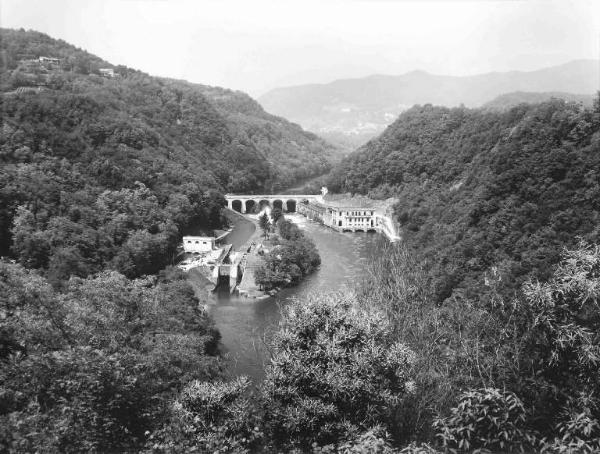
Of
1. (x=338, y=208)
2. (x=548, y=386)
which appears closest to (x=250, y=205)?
(x=338, y=208)

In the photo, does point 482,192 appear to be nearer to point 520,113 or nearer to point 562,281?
point 520,113

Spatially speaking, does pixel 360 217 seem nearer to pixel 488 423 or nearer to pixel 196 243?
pixel 196 243

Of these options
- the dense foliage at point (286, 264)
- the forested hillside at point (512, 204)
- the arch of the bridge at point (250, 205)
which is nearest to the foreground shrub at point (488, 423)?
the forested hillside at point (512, 204)

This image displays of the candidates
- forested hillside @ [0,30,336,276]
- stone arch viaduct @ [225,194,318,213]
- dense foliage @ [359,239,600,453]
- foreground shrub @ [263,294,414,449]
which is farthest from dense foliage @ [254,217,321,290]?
stone arch viaduct @ [225,194,318,213]

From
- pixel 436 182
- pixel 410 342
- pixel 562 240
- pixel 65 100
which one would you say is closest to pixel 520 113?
pixel 436 182

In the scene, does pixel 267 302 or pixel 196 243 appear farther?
pixel 196 243
